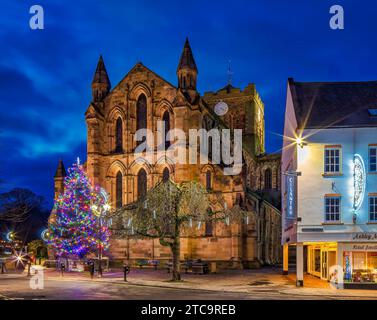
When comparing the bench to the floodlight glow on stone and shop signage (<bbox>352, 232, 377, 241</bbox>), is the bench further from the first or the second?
the floodlight glow on stone

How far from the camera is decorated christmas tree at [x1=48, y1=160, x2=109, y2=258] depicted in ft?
134

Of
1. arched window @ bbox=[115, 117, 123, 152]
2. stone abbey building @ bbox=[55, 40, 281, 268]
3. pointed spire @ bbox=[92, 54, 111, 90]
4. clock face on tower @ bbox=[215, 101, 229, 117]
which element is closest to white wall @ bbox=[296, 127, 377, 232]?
stone abbey building @ bbox=[55, 40, 281, 268]

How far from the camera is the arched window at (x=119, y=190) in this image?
153 ft

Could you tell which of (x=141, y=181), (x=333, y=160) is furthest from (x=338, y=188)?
(x=141, y=181)

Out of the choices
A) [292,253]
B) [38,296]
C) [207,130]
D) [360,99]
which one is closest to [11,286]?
[38,296]

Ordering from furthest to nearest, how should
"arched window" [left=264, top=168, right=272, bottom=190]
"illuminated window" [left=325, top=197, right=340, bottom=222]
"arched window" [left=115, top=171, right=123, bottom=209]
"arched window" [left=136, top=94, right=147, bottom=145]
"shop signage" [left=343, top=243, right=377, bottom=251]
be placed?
"arched window" [left=264, top=168, right=272, bottom=190] → "arched window" [left=136, top=94, right=147, bottom=145] → "arched window" [left=115, top=171, right=123, bottom=209] → "illuminated window" [left=325, top=197, right=340, bottom=222] → "shop signage" [left=343, top=243, right=377, bottom=251]

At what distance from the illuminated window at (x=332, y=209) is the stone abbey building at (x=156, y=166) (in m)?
12.8

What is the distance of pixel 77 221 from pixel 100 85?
45.2ft

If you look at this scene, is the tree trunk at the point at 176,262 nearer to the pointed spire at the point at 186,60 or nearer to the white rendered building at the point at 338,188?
the white rendered building at the point at 338,188

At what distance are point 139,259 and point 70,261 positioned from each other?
566 cm

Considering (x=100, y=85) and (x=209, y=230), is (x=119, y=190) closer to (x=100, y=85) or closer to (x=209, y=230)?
(x=209, y=230)

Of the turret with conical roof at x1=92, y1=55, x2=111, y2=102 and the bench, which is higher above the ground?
the turret with conical roof at x1=92, y1=55, x2=111, y2=102

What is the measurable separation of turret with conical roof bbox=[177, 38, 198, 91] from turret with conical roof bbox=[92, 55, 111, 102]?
7749 mm

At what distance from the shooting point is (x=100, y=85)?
48.3 metres
